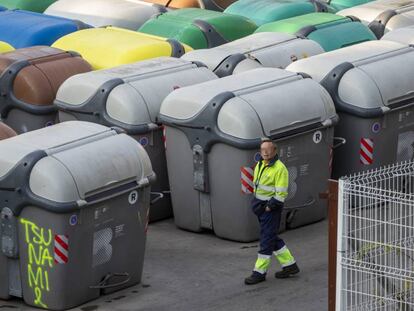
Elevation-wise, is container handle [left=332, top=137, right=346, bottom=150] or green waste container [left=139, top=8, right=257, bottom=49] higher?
green waste container [left=139, top=8, right=257, bottom=49]

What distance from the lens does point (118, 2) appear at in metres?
19.3

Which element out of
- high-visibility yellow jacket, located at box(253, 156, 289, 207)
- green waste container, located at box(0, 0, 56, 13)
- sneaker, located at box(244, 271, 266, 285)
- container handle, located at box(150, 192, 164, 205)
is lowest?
sneaker, located at box(244, 271, 266, 285)

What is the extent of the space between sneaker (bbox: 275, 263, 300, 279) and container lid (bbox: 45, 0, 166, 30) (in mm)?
6640

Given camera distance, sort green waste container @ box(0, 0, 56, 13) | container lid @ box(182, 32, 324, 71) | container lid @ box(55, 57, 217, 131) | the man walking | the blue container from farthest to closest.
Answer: green waste container @ box(0, 0, 56, 13) → the blue container → container lid @ box(182, 32, 324, 71) → container lid @ box(55, 57, 217, 131) → the man walking

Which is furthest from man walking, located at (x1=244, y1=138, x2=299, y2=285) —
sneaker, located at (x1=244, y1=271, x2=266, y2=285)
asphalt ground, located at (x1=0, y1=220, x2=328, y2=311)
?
asphalt ground, located at (x1=0, y1=220, x2=328, y2=311)

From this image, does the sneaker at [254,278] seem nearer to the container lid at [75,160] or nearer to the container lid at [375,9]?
the container lid at [75,160]

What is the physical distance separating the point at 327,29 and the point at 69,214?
20.5 ft

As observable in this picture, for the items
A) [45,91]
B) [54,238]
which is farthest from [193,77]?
[54,238]

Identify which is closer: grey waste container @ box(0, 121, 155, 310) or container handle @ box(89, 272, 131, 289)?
grey waste container @ box(0, 121, 155, 310)

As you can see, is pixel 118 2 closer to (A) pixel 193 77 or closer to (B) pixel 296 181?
(A) pixel 193 77

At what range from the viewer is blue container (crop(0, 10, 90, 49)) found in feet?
55.4

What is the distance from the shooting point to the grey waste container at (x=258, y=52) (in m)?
15.4

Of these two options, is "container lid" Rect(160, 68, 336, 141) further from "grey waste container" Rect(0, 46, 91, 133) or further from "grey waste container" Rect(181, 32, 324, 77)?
"grey waste container" Rect(0, 46, 91, 133)

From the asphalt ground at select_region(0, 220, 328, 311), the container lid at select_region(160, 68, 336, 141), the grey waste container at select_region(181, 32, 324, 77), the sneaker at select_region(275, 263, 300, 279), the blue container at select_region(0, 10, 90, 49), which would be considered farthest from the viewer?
the blue container at select_region(0, 10, 90, 49)
